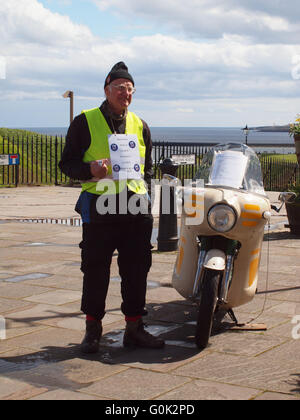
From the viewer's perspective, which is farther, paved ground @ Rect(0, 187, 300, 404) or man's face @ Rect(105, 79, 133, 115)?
man's face @ Rect(105, 79, 133, 115)

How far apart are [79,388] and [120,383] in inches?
9.6

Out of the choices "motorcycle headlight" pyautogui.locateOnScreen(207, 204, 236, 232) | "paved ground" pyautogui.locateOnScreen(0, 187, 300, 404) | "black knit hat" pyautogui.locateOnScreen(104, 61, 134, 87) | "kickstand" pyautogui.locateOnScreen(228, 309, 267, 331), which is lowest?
"paved ground" pyautogui.locateOnScreen(0, 187, 300, 404)

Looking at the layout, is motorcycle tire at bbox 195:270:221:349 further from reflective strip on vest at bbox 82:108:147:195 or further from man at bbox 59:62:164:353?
reflective strip on vest at bbox 82:108:147:195

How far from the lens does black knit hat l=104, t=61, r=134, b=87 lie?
4848mm

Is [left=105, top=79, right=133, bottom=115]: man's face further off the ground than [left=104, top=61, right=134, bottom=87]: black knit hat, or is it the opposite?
[left=104, top=61, right=134, bottom=87]: black knit hat

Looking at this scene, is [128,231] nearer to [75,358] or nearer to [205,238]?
[205,238]

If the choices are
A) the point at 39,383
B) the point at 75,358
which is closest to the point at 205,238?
the point at 75,358

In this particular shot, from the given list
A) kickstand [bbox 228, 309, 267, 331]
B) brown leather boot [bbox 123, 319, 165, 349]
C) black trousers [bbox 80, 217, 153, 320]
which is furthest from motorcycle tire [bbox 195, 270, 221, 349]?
kickstand [bbox 228, 309, 267, 331]

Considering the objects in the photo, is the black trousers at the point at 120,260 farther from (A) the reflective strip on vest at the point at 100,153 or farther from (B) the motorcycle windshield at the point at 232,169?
(B) the motorcycle windshield at the point at 232,169

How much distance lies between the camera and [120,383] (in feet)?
13.5

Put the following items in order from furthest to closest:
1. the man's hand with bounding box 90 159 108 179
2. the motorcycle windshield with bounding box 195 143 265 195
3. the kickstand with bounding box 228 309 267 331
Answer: the kickstand with bounding box 228 309 267 331, the motorcycle windshield with bounding box 195 143 265 195, the man's hand with bounding box 90 159 108 179

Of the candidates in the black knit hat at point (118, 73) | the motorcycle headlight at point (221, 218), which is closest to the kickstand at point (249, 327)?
the motorcycle headlight at point (221, 218)

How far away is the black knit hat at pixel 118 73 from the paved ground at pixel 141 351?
73.3 inches

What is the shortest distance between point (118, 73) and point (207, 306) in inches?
66.7
